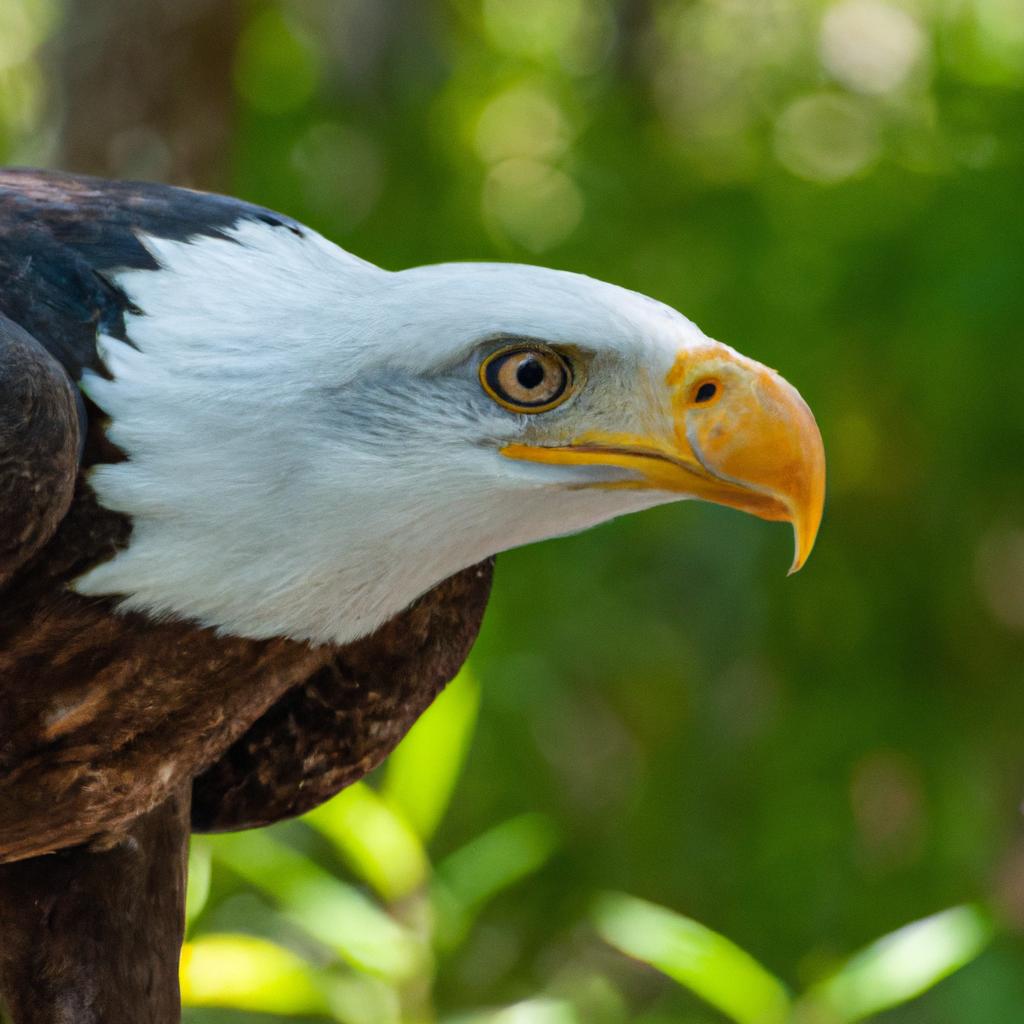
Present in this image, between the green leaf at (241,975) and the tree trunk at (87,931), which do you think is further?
the green leaf at (241,975)

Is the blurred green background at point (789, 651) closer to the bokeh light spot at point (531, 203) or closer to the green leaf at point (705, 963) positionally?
the bokeh light spot at point (531, 203)

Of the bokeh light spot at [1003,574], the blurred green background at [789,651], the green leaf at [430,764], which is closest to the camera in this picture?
the green leaf at [430,764]

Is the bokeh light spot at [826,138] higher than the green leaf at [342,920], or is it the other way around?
the bokeh light spot at [826,138]

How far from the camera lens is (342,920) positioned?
9.50 feet

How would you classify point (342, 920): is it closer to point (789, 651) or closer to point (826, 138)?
point (789, 651)

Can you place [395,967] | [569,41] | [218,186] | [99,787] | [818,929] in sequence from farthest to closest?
1. [569,41]
2. [818,929]
3. [218,186]
4. [395,967]
5. [99,787]

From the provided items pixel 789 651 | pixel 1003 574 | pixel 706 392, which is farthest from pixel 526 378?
pixel 1003 574

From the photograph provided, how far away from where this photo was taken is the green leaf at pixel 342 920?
2.88 m

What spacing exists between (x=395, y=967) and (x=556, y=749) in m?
1.68

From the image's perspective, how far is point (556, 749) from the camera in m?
4.52

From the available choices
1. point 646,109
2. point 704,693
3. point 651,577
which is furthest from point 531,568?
point 646,109

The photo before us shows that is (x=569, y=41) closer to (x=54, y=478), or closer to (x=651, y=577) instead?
(x=651, y=577)

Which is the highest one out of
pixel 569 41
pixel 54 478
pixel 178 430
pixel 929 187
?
pixel 569 41

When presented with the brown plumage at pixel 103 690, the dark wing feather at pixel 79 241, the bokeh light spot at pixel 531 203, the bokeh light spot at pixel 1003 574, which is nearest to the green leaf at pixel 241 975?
the brown plumage at pixel 103 690
